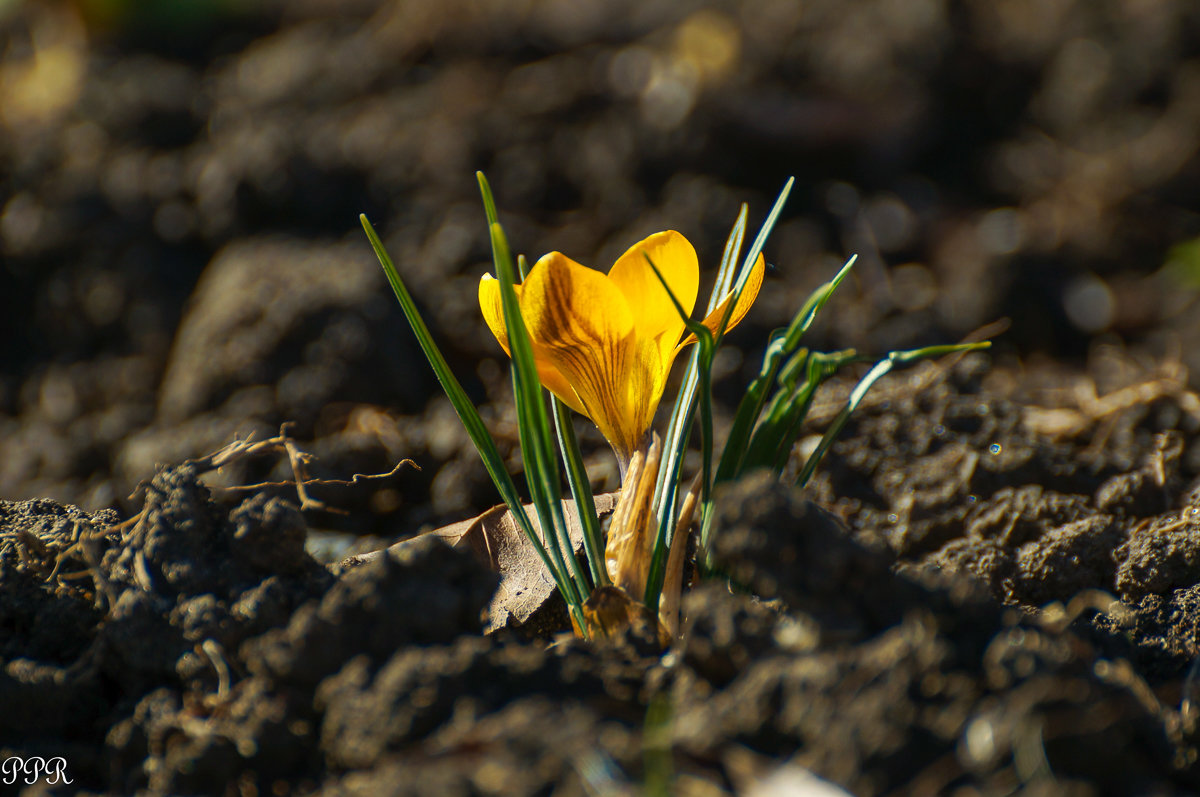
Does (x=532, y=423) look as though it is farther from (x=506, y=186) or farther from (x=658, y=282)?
(x=506, y=186)

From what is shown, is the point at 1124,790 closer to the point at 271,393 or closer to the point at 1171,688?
the point at 1171,688

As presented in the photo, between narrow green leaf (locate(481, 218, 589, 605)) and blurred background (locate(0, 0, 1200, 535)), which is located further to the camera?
blurred background (locate(0, 0, 1200, 535))

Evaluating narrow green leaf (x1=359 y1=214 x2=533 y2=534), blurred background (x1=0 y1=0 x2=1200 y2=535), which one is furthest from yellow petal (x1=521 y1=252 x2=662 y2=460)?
blurred background (x1=0 y1=0 x2=1200 y2=535)

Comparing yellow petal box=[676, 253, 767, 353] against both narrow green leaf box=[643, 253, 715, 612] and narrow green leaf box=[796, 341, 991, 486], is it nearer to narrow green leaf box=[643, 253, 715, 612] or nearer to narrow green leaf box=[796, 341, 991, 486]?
narrow green leaf box=[643, 253, 715, 612]

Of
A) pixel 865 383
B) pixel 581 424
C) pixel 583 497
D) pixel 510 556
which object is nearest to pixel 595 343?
pixel 583 497

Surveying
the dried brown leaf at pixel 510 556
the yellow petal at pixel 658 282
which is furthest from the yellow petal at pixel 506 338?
the dried brown leaf at pixel 510 556

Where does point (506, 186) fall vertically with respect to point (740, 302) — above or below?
below

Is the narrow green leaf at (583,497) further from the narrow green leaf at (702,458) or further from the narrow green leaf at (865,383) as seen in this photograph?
the narrow green leaf at (865,383)
